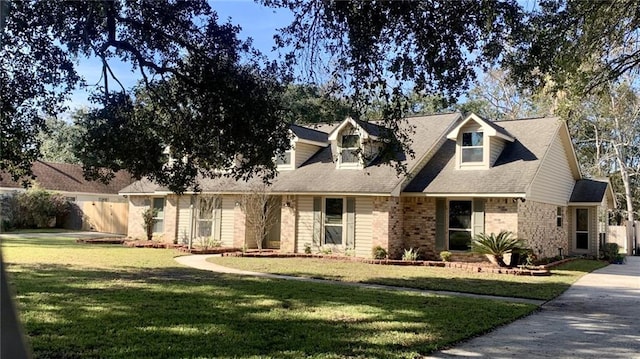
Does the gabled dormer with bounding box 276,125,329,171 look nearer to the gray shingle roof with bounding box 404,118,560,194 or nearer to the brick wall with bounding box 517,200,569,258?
the gray shingle roof with bounding box 404,118,560,194

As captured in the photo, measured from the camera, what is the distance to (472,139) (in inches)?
777

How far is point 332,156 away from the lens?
22.9m

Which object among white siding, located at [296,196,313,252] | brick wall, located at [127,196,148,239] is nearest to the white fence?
white siding, located at [296,196,313,252]

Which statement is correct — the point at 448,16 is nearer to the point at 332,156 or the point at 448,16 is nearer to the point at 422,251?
the point at 422,251

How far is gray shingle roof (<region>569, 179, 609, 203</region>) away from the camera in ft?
75.5

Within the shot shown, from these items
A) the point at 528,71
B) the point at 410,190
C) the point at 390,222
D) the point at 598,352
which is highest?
the point at 528,71

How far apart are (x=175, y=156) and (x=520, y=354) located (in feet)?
26.1

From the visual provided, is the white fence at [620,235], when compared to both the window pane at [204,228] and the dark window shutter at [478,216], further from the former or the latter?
the window pane at [204,228]

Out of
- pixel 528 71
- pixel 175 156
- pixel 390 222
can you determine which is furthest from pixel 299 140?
pixel 528 71

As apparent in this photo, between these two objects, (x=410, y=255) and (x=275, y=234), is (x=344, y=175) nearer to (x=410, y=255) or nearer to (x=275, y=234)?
(x=410, y=255)

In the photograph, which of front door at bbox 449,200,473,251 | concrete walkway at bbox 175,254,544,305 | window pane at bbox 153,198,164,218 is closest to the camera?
concrete walkway at bbox 175,254,544,305

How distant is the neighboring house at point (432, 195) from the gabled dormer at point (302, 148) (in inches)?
2.2

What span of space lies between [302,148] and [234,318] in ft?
52.7

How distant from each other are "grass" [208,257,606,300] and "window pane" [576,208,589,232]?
219 inches
